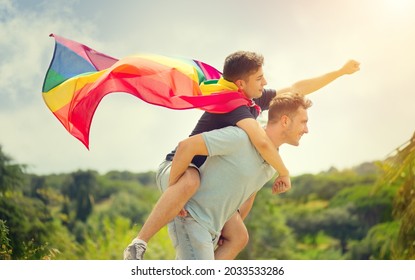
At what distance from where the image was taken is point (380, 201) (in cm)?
1012

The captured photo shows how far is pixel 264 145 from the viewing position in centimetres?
281

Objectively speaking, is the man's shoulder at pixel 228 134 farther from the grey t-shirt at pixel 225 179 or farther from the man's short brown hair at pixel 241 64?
the man's short brown hair at pixel 241 64

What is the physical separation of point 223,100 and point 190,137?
180 mm

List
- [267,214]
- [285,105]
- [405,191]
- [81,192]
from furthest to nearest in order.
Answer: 1. [81,192]
2. [267,214]
3. [405,191]
4. [285,105]

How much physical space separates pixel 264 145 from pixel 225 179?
177 mm

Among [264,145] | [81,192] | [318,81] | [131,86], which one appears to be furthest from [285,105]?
[81,192]

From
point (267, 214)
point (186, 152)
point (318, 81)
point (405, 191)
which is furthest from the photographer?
point (267, 214)

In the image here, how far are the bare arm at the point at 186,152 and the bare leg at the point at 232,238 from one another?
317 millimetres

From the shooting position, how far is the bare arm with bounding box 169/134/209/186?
109 inches

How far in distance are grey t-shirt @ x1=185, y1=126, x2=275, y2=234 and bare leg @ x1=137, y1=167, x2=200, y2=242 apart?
0.04 m

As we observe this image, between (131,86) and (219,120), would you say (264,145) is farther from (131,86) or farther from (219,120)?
(131,86)

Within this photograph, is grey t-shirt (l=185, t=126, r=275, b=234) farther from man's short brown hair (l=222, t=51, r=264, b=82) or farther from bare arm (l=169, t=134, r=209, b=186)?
man's short brown hair (l=222, t=51, r=264, b=82)

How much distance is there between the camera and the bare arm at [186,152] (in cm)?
277
